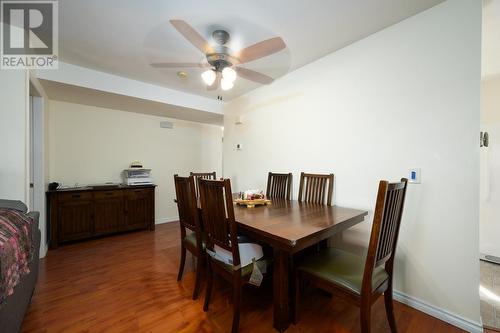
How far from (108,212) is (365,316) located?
140 inches

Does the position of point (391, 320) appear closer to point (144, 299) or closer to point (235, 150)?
point (144, 299)

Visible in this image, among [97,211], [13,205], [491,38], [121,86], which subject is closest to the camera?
[13,205]

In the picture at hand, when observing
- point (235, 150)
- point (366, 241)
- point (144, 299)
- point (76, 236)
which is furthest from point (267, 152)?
point (76, 236)

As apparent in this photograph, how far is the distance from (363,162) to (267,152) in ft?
4.59

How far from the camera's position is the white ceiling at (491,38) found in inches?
63.2

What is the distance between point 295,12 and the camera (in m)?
1.70

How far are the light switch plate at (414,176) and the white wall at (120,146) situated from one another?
12.8ft

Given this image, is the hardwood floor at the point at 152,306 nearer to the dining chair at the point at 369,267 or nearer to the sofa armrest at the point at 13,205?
the dining chair at the point at 369,267

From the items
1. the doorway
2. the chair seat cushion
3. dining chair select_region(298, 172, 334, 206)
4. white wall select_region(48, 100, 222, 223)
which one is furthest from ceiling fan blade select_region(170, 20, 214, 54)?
the doorway

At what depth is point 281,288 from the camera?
1389 mm

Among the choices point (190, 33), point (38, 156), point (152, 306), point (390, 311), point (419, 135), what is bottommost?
point (152, 306)

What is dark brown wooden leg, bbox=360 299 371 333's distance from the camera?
3.70 feet

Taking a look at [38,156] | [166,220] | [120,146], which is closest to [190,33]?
[38,156]

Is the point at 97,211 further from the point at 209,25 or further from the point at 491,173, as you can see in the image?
the point at 491,173
